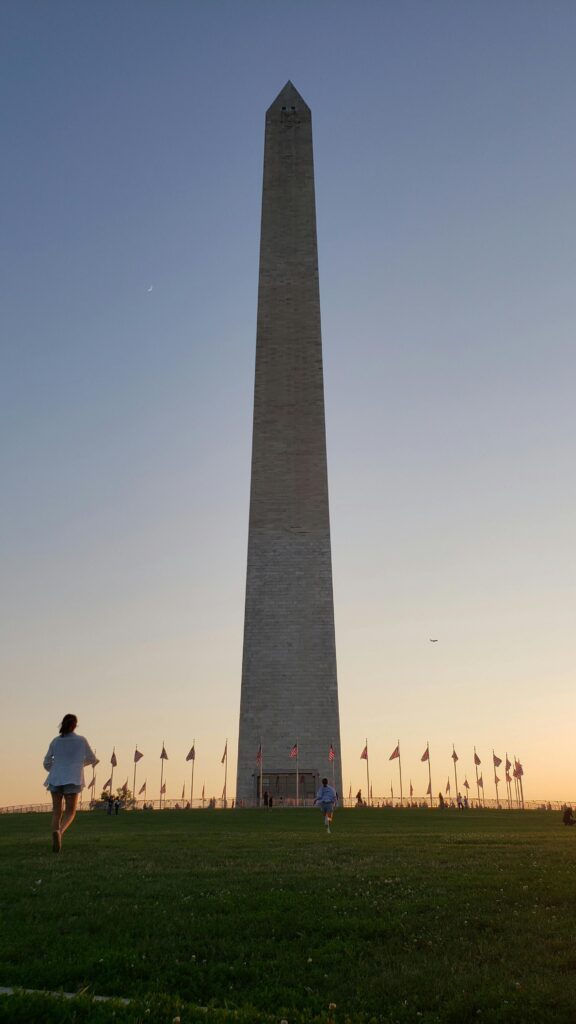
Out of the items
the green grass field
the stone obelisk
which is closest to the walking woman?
the green grass field

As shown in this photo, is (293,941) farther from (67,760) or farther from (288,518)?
(288,518)

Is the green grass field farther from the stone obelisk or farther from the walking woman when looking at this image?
the stone obelisk

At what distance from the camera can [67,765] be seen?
12.5m

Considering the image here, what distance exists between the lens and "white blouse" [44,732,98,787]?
40.9 ft

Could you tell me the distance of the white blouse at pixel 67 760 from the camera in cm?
1247

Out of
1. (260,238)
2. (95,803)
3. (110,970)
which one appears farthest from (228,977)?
(260,238)

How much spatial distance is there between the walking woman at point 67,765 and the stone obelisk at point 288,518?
3577cm

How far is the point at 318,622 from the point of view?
50.9 m

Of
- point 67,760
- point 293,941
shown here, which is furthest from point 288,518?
point 293,941

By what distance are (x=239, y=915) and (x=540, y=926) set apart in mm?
2703

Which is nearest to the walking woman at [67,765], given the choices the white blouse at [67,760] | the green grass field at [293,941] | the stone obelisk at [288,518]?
the white blouse at [67,760]

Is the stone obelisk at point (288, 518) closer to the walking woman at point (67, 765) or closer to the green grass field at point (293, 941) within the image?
the walking woman at point (67, 765)

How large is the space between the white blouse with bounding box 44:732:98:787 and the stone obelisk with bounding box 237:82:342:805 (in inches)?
1412

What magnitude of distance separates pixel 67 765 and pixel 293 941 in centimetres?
599
